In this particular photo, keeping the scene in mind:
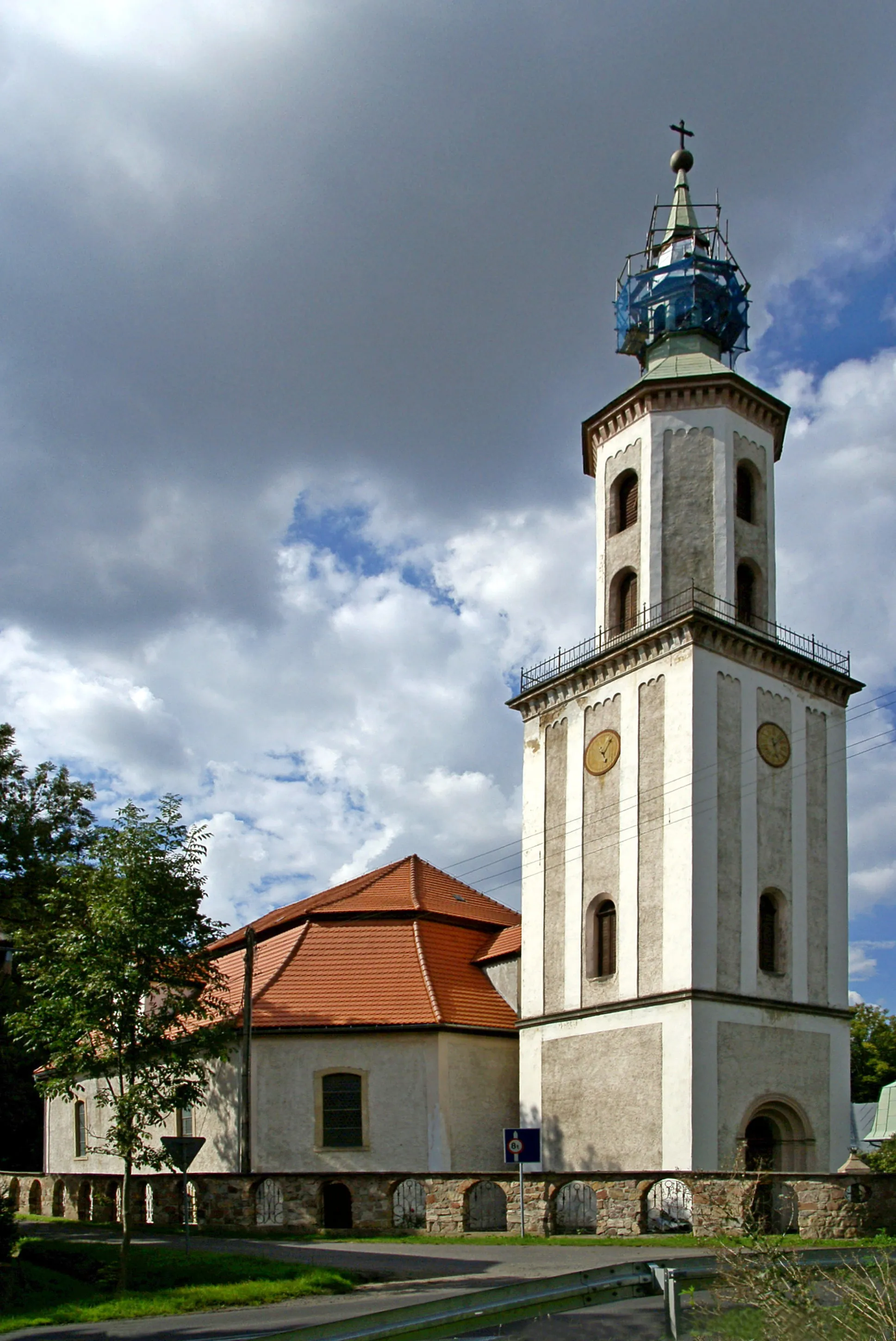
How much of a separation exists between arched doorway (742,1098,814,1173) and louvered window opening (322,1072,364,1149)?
28.8 ft

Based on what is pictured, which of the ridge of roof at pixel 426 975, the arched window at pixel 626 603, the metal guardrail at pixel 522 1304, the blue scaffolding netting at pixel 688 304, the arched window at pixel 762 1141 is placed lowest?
the arched window at pixel 762 1141

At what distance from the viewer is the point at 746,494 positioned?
99.8 ft

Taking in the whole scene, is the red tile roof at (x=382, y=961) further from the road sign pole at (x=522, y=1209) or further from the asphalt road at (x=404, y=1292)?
the asphalt road at (x=404, y=1292)

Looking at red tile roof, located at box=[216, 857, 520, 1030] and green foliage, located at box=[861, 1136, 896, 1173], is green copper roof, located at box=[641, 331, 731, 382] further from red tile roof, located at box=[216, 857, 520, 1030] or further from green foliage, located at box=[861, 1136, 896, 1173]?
green foliage, located at box=[861, 1136, 896, 1173]

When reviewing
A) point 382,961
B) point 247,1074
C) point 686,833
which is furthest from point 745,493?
point 247,1074

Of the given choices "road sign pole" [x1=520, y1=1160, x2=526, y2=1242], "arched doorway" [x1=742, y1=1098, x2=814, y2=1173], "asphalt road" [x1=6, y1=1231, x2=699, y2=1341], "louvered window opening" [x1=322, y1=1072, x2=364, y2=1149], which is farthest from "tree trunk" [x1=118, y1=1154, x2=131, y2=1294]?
"arched doorway" [x1=742, y1=1098, x2=814, y2=1173]

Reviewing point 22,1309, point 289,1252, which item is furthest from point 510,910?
point 22,1309

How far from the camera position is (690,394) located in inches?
1188

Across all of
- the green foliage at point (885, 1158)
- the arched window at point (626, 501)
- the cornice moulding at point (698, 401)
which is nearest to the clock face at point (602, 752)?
the arched window at point (626, 501)

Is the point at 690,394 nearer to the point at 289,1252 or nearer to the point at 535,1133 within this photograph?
the point at 535,1133

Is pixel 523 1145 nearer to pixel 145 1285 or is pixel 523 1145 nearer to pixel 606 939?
pixel 606 939

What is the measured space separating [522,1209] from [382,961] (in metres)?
10.2

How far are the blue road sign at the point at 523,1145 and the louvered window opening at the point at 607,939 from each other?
6267 mm

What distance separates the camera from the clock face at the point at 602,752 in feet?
93.7
